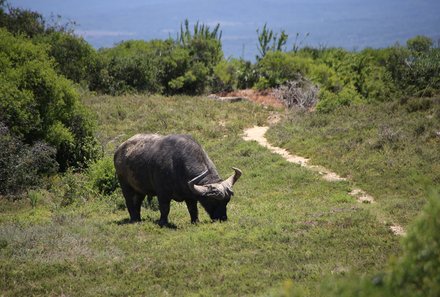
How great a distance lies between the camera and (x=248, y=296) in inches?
375

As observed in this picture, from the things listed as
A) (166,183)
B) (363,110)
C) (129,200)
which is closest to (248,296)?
(166,183)

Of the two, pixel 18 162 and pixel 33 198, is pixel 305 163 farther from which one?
pixel 18 162

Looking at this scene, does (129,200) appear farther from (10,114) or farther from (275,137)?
(275,137)

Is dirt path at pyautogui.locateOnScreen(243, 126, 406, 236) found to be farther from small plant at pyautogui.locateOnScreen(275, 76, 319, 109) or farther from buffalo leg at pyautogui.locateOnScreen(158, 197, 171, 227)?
small plant at pyautogui.locateOnScreen(275, 76, 319, 109)

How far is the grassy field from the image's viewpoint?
10352 mm

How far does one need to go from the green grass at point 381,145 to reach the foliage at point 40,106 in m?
9.64

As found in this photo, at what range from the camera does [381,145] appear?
23625 millimetres

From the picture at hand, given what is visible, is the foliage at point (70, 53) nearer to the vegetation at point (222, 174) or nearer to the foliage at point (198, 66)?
the vegetation at point (222, 174)

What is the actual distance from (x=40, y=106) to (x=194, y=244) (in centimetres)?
1466

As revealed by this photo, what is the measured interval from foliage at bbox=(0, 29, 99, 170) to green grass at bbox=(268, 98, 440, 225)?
9639 millimetres

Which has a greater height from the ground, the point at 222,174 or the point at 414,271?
the point at 414,271

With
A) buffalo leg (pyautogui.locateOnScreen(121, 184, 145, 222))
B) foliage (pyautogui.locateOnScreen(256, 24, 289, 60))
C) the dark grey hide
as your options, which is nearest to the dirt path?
the dark grey hide

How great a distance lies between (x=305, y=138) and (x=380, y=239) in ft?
50.2

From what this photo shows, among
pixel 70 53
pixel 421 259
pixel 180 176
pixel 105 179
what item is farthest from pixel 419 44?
pixel 421 259
